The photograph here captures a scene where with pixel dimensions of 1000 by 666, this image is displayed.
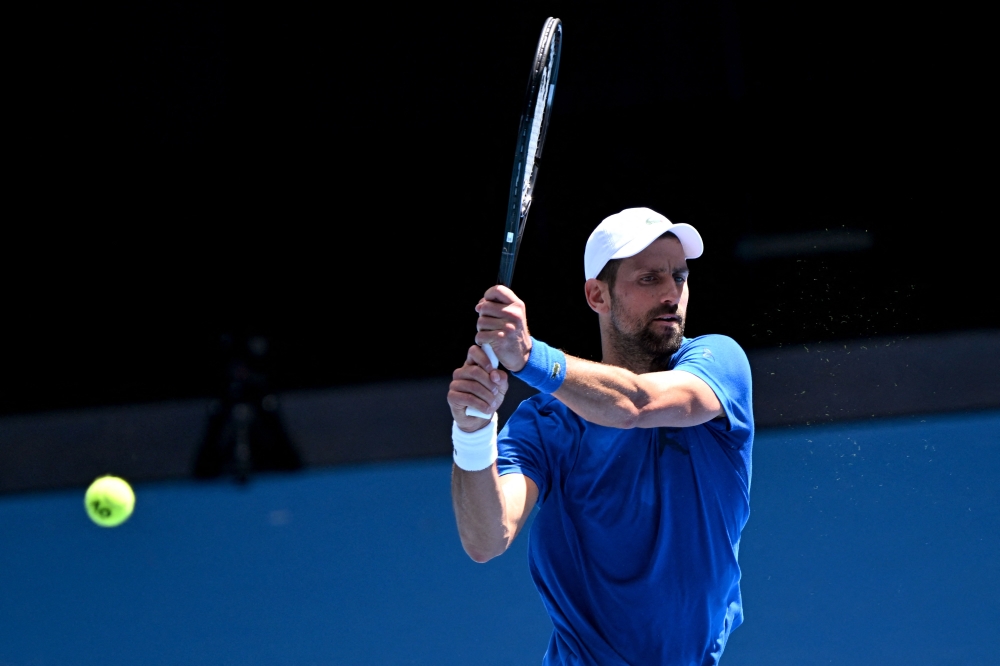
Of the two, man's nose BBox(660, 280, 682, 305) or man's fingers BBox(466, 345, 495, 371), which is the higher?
man's nose BBox(660, 280, 682, 305)

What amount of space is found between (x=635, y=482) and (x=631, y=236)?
1.59ft

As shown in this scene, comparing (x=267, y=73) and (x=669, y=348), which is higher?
(x=267, y=73)

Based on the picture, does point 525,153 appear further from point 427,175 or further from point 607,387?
point 427,175

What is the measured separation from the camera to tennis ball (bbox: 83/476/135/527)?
475 cm

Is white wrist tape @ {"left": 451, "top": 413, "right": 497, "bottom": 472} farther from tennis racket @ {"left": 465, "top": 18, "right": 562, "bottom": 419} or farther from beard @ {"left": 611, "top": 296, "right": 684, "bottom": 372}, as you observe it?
beard @ {"left": 611, "top": 296, "right": 684, "bottom": 372}

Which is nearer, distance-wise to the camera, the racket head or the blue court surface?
the racket head

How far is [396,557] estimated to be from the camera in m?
4.57

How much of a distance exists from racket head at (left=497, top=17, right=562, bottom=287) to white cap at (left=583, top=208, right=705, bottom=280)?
0.18 meters

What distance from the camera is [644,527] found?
1.96 m

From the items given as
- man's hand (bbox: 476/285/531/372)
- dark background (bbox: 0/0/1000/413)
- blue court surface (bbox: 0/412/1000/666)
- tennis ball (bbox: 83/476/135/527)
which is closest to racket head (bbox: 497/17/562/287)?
man's hand (bbox: 476/285/531/372)

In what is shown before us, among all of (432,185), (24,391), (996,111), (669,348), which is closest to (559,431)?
(669,348)

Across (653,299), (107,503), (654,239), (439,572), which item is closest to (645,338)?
(653,299)

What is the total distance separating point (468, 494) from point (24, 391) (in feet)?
19.0

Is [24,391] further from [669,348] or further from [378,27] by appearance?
[669,348]
